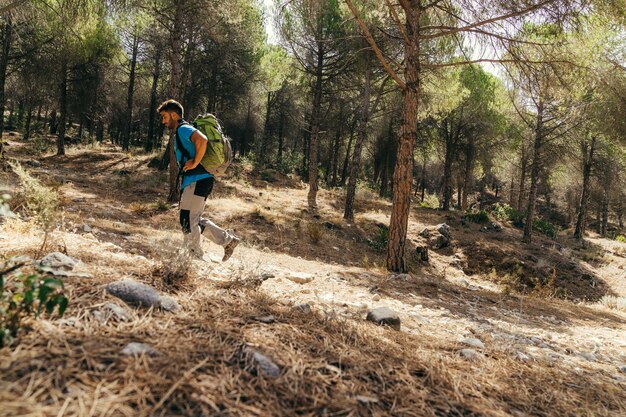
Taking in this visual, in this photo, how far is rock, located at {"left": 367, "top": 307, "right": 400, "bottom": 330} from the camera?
2814 millimetres

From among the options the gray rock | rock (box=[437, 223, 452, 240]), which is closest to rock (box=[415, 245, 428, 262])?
rock (box=[437, 223, 452, 240])

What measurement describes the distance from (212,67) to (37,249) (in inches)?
761

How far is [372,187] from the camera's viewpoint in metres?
28.6

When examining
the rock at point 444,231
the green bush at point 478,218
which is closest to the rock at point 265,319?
the rock at point 444,231

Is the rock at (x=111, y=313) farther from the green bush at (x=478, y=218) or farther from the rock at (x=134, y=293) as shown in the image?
the green bush at (x=478, y=218)

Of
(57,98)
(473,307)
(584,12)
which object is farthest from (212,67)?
(473,307)

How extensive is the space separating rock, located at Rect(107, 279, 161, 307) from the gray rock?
0.12ft

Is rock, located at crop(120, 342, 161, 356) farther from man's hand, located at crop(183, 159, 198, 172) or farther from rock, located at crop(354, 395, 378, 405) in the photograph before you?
man's hand, located at crop(183, 159, 198, 172)

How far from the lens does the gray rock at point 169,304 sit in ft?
6.77

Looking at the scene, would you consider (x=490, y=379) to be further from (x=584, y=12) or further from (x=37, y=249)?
(x=584, y=12)

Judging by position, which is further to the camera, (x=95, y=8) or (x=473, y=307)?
(x=95, y=8)

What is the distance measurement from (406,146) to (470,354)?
4.78 metres

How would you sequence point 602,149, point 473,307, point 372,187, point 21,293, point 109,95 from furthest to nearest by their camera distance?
point 372,187, point 109,95, point 602,149, point 473,307, point 21,293

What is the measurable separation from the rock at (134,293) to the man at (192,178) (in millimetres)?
Answer: 1948
